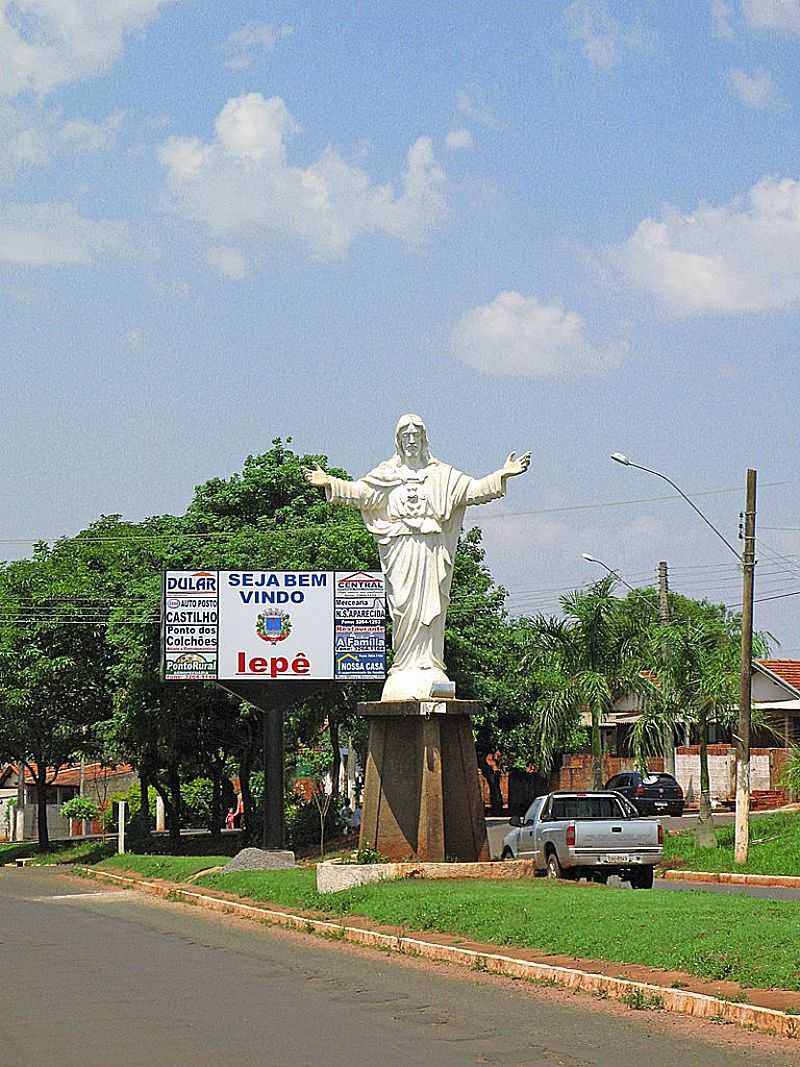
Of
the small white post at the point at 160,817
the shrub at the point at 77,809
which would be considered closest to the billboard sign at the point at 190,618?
the shrub at the point at 77,809

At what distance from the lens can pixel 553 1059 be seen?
32.7ft

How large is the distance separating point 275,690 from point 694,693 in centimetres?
952

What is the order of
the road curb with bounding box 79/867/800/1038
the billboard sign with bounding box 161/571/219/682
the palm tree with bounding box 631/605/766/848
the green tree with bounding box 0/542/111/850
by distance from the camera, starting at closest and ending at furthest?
the road curb with bounding box 79/867/800/1038
the palm tree with bounding box 631/605/766/848
the billboard sign with bounding box 161/571/219/682
the green tree with bounding box 0/542/111/850

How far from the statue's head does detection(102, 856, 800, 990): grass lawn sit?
6259 mm

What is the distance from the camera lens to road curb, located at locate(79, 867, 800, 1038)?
10844mm

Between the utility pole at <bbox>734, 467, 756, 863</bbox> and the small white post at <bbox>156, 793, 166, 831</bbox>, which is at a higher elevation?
the utility pole at <bbox>734, 467, 756, 863</bbox>

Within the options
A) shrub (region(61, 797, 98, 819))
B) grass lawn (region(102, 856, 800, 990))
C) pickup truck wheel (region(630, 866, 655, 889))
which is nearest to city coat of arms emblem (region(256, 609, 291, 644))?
pickup truck wheel (region(630, 866, 655, 889))

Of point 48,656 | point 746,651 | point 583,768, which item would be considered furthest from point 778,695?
point 746,651

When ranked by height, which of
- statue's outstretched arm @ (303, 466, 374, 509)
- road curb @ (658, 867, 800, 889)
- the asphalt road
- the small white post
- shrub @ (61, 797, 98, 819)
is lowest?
the small white post

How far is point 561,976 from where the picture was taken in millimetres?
13398

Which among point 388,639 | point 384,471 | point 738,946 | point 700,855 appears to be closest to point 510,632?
point 388,639

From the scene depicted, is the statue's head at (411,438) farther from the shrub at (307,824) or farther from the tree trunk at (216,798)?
the tree trunk at (216,798)

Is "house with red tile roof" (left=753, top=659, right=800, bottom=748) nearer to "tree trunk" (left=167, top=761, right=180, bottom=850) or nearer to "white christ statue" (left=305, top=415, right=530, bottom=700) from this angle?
"tree trunk" (left=167, top=761, right=180, bottom=850)

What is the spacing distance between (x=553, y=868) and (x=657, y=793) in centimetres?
2271
